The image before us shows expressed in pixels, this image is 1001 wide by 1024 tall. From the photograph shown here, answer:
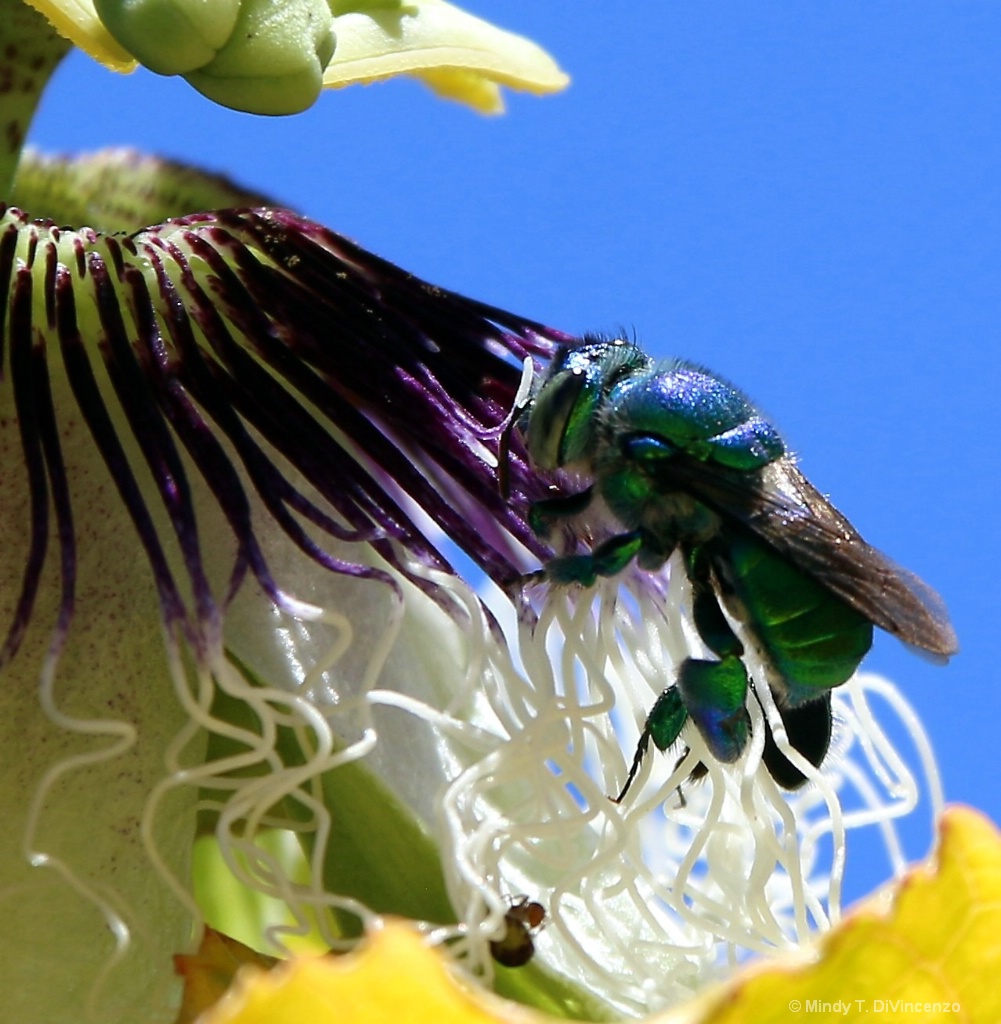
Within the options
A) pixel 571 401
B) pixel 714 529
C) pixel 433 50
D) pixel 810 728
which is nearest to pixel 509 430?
pixel 571 401

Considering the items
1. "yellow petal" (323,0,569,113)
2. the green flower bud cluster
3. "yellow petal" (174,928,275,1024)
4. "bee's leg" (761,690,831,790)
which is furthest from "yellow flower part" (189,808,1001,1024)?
"yellow petal" (323,0,569,113)

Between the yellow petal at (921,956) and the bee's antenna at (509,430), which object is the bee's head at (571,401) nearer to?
the bee's antenna at (509,430)

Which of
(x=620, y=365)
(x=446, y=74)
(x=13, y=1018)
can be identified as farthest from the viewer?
(x=446, y=74)

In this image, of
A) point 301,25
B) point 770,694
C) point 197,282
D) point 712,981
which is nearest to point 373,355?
point 197,282

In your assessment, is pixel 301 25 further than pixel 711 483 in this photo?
Yes

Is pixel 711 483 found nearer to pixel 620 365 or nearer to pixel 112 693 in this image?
pixel 620 365

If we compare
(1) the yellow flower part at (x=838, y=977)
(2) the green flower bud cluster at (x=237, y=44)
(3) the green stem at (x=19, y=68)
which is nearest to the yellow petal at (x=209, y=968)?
(1) the yellow flower part at (x=838, y=977)

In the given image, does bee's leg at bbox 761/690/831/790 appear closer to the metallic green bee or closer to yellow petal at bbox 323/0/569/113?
the metallic green bee
